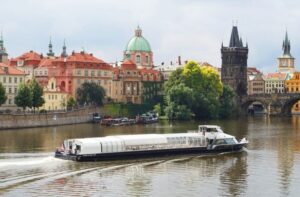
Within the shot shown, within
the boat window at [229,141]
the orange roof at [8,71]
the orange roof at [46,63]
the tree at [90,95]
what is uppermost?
the orange roof at [46,63]

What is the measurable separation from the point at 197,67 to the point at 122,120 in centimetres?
2650

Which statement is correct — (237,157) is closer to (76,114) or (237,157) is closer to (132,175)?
(132,175)

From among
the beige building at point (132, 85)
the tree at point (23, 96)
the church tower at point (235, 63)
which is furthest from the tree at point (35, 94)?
the church tower at point (235, 63)

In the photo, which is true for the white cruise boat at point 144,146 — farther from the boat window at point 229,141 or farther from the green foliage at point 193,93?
the green foliage at point 193,93

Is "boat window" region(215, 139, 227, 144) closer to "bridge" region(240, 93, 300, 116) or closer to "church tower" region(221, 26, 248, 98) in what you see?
"bridge" region(240, 93, 300, 116)

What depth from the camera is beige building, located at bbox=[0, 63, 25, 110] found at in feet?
389

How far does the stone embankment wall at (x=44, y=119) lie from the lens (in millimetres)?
100475

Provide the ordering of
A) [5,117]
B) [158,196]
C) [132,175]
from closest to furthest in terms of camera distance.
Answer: [158,196], [132,175], [5,117]

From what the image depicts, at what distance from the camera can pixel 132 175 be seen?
5203 centimetres

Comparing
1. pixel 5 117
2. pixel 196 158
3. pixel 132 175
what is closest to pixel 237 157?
pixel 196 158

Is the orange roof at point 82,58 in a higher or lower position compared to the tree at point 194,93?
higher

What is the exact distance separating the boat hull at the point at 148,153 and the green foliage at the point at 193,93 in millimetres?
60136

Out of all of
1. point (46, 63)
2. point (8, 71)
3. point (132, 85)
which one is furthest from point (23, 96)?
point (132, 85)

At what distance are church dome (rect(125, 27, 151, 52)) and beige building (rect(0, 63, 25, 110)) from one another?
63.0m
